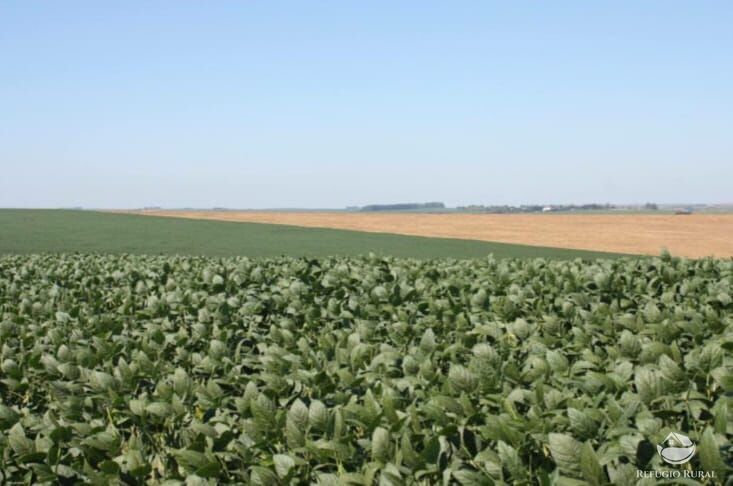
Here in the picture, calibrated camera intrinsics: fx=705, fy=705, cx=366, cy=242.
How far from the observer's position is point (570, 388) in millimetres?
4012

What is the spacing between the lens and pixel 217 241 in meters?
38.3

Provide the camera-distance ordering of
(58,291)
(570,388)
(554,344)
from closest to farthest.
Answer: (570,388), (554,344), (58,291)

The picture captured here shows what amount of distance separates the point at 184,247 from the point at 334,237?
376 inches

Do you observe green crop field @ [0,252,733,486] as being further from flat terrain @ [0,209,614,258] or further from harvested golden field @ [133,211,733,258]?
harvested golden field @ [133,211,733,258]

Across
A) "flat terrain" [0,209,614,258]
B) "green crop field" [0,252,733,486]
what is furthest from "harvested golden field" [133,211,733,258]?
"green crop field" [0,252,733,486]

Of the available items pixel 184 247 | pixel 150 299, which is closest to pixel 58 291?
pixel 150 299

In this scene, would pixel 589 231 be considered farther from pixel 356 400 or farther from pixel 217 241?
pixel 356 400

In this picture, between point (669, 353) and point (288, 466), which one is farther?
point (669, 353)

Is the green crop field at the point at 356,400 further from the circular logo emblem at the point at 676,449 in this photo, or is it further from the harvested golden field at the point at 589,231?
the harvested golden field at the point at 589,231

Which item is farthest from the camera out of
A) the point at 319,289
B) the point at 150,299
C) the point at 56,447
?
the point at 319,289

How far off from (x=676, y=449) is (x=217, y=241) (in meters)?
36.8

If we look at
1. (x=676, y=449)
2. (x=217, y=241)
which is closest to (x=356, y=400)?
(x=676, y=449)

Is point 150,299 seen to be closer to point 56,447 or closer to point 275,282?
point 275,282

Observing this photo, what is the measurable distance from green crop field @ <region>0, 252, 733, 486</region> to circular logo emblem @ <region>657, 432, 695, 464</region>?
3cm
